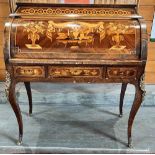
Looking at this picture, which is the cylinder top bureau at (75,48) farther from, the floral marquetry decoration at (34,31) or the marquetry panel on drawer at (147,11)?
the marquetry panel on drawer at (147,11)

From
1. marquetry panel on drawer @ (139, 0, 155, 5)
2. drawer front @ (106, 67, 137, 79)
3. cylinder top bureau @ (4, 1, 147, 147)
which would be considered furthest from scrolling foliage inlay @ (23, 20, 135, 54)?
marquetry panel on drawer @ (139, 0, 155, 5)

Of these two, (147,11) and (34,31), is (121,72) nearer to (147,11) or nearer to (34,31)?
(34,31)

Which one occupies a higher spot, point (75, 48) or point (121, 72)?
point (75, 48)

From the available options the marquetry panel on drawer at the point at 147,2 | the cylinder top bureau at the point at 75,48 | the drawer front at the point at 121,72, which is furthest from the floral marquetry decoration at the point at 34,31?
the marquetry panel on drawer at the point at 147,2

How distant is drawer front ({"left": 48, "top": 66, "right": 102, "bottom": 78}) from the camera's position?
5.73 ft

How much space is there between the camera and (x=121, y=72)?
1752mm

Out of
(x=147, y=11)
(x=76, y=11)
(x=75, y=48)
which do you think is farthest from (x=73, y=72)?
(x=147, y=11)

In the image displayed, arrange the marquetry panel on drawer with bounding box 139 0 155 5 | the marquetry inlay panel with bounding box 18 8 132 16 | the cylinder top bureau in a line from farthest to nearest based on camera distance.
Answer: the marquetry panel on drawer with bounding box 139 0 155 5 < the marquetry inlay panel with bounding box 18 8 132 16 < the cylinder top bureau

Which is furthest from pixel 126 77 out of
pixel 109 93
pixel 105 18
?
pixel 109 93

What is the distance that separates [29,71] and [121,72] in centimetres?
56

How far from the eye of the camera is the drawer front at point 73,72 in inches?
68.7

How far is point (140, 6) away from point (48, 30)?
107 cm

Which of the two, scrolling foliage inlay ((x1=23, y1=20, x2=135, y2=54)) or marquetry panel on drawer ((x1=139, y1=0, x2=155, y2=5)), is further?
marquetry panel on drawer ((x1=139, y1=0, x2=155, y2=5))

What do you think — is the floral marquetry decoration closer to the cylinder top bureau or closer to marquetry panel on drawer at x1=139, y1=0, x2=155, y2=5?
the cylinder top bureau
